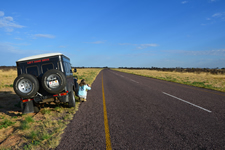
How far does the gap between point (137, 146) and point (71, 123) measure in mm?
2532

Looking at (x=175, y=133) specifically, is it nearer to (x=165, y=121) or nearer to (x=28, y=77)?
(x=165, y=121)

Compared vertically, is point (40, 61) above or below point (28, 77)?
above

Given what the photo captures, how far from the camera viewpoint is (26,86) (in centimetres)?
543

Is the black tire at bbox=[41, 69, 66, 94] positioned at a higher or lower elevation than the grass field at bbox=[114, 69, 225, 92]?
higher

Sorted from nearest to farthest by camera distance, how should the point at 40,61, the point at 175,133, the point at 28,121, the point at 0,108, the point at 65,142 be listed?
the point at 65,142 → the point at 175,133 → the point at 28,121 → the point at 40,61 → the point at 0,108

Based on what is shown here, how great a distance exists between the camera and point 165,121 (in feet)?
15.9

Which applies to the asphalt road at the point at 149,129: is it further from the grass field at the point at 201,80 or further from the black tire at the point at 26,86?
the grass field at the point at 201,80

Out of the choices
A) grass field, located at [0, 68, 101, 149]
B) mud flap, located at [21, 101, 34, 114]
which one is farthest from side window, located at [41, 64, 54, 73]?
grass field, located at [0, 68, 101, 149]

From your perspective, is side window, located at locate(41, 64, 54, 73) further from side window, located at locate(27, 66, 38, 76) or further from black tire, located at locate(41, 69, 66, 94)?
black tire, located at locate(41, 69, 66, 94)

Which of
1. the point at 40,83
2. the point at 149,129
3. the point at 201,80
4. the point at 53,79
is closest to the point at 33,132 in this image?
the point at 53,79

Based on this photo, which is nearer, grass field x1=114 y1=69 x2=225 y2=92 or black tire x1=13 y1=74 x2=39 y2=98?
black tire x1=13 y1=74 x2=39 y2=98

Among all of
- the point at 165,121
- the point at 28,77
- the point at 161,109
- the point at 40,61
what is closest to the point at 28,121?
the point at 28,77

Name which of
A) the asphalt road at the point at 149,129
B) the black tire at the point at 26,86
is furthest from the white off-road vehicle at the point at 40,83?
the asphalt road at the point at 149,129

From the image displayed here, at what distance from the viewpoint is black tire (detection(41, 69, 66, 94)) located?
5410mm
